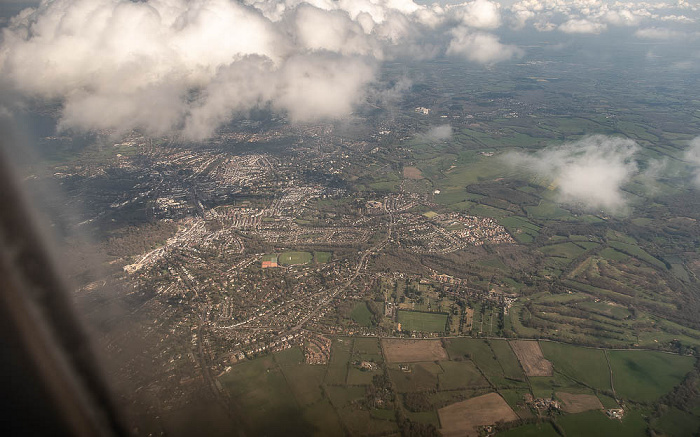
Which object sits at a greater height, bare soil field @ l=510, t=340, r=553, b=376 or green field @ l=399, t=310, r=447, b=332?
green field @ l=399, t=310, r=447, b=332

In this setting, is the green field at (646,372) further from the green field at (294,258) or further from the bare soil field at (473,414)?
the green field at (294,258)

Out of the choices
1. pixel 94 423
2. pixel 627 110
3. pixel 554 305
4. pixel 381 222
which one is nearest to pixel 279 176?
pixel 381 222

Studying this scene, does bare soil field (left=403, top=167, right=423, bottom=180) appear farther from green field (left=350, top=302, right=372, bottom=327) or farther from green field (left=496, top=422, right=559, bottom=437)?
green field (left=496, top=422, right=559, bottom=437)

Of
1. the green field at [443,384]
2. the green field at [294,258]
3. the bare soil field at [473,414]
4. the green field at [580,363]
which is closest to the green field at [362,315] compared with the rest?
the green field at [443,384]

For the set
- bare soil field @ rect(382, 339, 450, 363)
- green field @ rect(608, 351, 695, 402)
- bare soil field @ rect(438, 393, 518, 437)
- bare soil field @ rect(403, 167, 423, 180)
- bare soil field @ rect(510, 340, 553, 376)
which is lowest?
green field @ rect(608, 351, 695, 402)

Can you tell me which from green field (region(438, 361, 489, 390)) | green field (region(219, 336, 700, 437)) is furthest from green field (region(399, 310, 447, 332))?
green field (region(438, 361, 489, 390))
